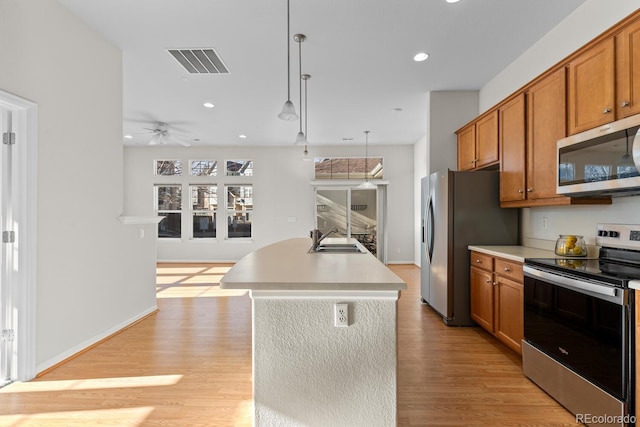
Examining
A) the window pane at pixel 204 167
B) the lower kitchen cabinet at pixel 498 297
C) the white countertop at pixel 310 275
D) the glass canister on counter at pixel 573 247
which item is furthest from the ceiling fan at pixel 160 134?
the glass canister on counter at pixel 573 247

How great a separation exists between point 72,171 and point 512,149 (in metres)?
3.95

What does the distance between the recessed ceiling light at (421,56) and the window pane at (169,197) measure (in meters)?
6.48

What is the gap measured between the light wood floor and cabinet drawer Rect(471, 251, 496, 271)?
0.69 m

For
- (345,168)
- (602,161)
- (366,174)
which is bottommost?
(602,161)

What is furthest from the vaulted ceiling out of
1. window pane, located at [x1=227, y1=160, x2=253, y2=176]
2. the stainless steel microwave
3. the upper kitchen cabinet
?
window pane, located at [x1=227, y1=160, x2=253, y2=176]

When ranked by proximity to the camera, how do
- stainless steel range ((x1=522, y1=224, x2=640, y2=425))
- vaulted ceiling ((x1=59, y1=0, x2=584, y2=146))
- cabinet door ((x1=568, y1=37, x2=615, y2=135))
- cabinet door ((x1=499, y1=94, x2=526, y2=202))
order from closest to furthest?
stainless steel range ((x1=522, y1=224, x2=640, y2=425)) → cabinet door ((x1=568, y1=37, x2=615, y2=135)) → vaulted ceiling ((x1=59, y1=0, x2=584, y2=146)) → cabinet door ((x1=499, y1=94, x2=526, y2=202))

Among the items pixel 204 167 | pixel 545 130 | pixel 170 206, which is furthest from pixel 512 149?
pixel 170 206

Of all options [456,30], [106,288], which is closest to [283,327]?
[106,288]

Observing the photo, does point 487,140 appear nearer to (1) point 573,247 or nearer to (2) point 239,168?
(1) point 573,247

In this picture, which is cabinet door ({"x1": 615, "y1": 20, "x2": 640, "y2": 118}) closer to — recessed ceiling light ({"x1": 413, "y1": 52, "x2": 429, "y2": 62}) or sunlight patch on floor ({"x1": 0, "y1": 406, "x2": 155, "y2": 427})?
recessed ceiling light ({"x1": 413, "y1": 52, "x2": 429, "y2": 62})

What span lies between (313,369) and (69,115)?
2.88 meters

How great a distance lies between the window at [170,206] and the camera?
815cm

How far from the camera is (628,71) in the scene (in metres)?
1.97

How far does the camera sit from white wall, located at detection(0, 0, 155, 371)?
2.45 metres
